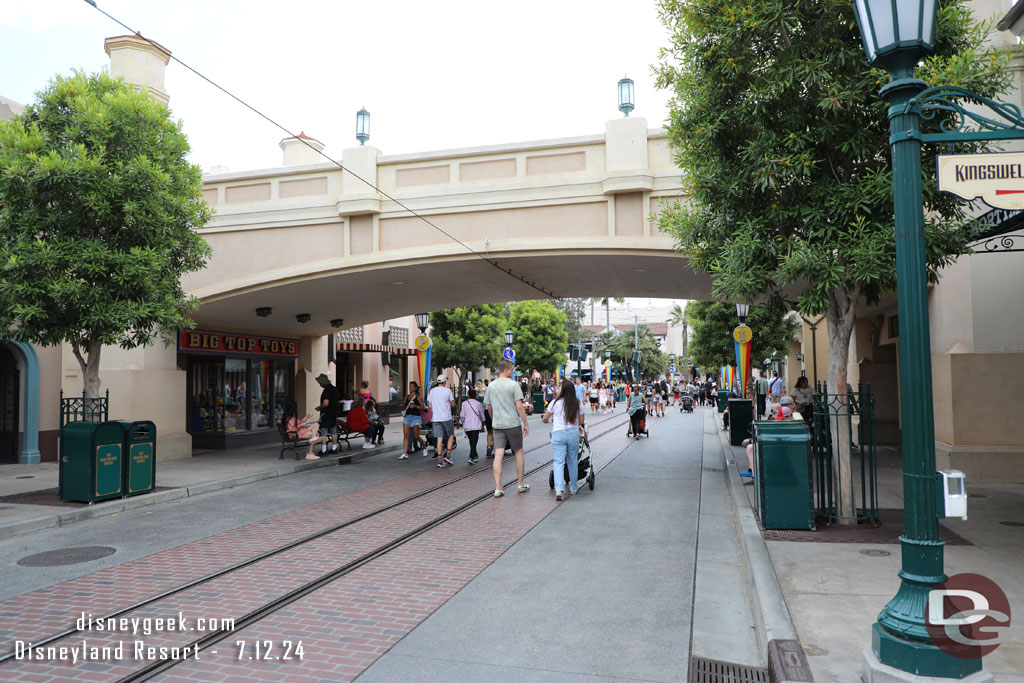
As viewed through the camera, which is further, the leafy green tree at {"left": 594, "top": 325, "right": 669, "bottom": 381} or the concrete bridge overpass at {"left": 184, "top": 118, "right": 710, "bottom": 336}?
the leafy green tree at {"left": 594, "top": 325, "right": 669, "bottom": 381}

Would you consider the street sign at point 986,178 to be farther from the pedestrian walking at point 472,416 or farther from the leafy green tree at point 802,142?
the pedestrian walking at point 472,416

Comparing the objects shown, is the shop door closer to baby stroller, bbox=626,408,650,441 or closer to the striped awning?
the striped awning

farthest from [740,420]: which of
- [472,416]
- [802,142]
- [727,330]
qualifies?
[727,330]

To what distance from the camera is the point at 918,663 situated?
11.5ft

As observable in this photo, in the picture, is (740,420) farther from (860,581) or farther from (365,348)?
(365,348)

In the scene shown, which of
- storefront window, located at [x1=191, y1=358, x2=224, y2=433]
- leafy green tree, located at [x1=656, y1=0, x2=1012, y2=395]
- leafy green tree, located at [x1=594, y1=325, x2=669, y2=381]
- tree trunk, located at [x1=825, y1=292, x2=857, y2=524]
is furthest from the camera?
leafy green tree, located at [x1=594, y1=325, x2=669, y2=381]

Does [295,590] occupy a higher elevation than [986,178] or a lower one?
lower

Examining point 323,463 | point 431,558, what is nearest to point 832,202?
point 431,558

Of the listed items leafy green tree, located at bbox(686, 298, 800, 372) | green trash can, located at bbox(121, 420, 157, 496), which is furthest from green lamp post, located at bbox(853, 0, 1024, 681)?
leafy green tree, located at bbox(686, 298, 800, 372)

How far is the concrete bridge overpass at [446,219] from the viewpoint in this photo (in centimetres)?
1315

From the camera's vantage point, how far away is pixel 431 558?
6750 millimetres

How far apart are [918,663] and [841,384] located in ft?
16.2

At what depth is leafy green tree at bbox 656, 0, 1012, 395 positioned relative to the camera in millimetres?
6918

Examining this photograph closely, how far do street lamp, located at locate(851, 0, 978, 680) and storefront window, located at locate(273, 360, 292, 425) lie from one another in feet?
64.8
